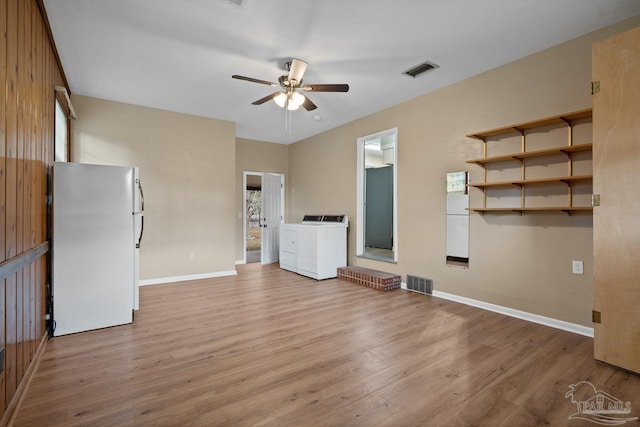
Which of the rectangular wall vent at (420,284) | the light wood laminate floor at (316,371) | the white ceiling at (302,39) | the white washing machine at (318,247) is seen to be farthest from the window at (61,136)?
the rectangular wall vent at (420,284)

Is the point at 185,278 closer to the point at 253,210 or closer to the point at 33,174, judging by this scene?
the point at 33,174

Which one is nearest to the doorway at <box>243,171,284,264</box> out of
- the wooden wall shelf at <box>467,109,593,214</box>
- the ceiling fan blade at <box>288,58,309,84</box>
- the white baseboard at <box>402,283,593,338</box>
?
the ceiling fan blade at <box>288,58,309,84</box>

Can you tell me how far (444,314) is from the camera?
3352 mm

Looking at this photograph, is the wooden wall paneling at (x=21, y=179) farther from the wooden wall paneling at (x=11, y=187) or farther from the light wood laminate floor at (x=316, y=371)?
the light wood laminate floor at (x=316, y=371)

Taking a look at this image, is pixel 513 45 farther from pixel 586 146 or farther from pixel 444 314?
pixel 444 314

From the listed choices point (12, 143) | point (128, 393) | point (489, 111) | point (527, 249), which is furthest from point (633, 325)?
point (12, 143)

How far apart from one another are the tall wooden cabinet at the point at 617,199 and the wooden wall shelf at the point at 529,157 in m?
0.39

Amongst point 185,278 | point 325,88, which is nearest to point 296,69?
point 325,88

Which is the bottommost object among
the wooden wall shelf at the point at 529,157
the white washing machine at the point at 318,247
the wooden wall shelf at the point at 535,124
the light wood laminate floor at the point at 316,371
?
the light wood laminate floor at the point at 316,371

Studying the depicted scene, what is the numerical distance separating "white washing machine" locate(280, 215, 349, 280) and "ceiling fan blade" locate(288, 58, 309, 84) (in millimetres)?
2566

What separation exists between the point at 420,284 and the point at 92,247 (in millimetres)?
4036

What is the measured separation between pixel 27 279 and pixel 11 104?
122cm

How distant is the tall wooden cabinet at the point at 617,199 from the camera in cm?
212

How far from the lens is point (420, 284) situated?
4250 millimetres
